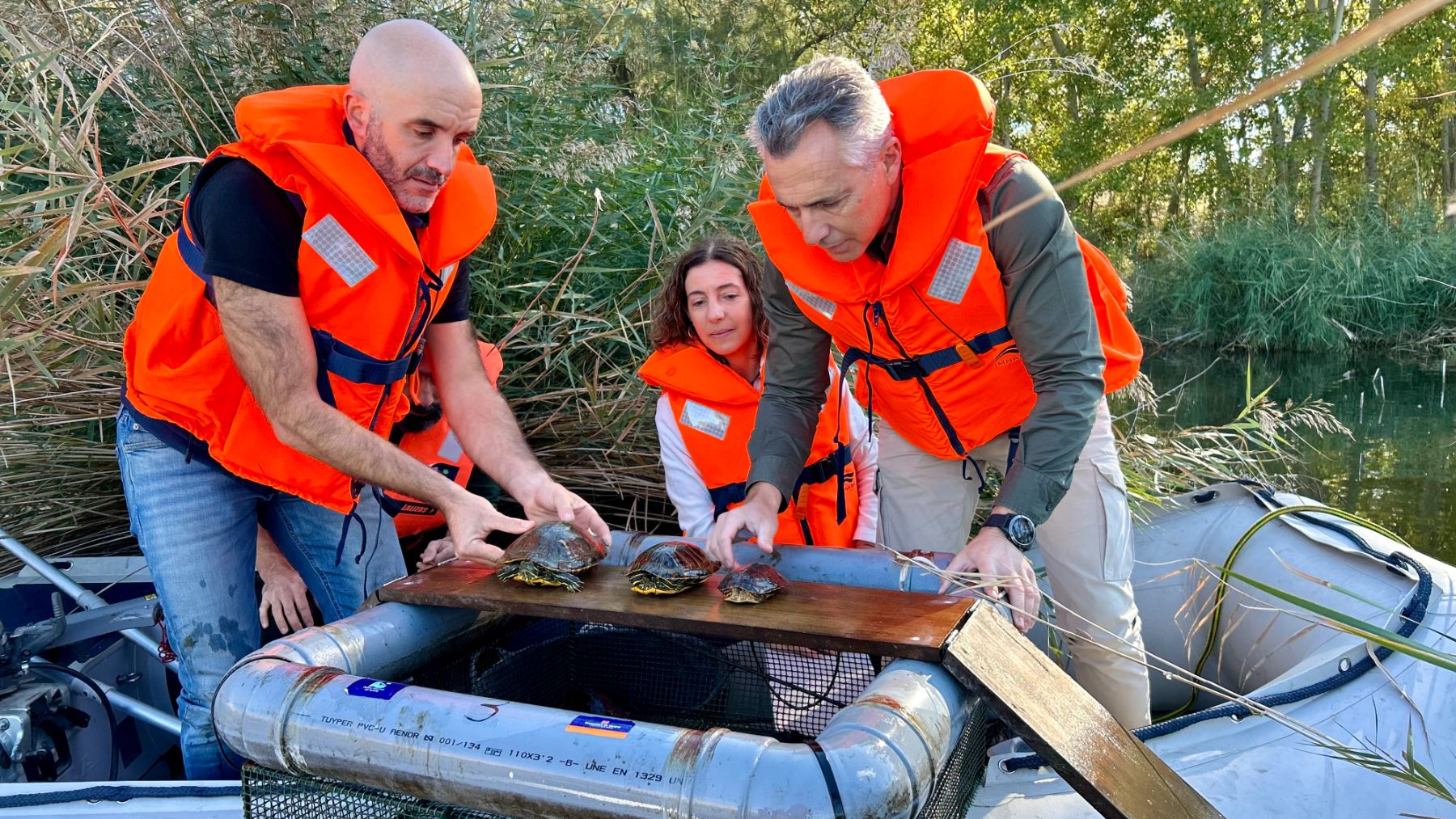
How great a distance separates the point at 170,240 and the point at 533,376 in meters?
1.69

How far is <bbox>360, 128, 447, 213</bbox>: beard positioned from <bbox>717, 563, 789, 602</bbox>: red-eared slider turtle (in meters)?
1.18

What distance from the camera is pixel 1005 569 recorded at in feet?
6.44

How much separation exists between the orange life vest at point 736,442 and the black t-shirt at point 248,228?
1200mm

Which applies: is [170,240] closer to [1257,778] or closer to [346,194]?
[346,194]

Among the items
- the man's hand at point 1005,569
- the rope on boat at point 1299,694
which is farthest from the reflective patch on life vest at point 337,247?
the rope on boat at point 1299,694

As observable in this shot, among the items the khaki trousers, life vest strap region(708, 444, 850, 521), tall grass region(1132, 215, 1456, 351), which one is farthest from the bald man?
tall grass region(1132, 215, 1456, 351)

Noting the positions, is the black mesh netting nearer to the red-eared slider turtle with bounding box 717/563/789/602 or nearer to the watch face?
the red-eared slider turtle with bounding box 717/563/789/602

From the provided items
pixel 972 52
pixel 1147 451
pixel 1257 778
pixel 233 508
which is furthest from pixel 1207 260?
pixel 233 508

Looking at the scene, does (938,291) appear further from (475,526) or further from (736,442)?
(475,526)

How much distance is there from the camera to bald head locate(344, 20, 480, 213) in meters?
2.24

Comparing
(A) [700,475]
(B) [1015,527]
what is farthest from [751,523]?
(A) [700,475]

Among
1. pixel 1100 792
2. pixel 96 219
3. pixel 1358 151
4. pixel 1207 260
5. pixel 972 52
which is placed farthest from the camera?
pixel 972 52

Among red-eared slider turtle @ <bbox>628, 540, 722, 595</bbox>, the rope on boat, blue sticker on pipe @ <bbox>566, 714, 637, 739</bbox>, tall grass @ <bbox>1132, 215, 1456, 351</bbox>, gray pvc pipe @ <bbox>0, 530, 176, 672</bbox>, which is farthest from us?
tall grass @ <bbox>1132, 215, 1456, 351</bbox>

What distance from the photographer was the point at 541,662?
7.30 ft
